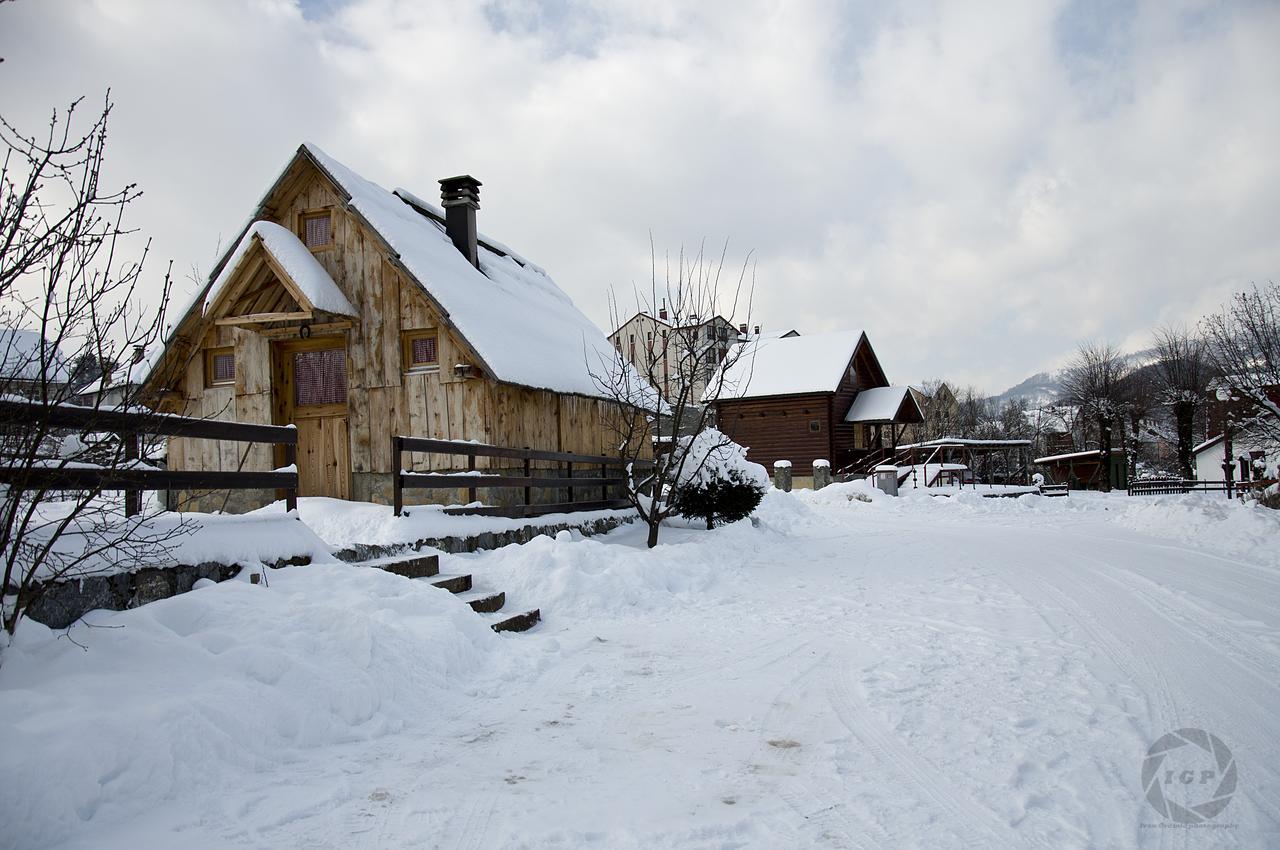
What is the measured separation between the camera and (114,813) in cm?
320

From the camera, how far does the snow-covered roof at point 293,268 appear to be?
11938 millimetres

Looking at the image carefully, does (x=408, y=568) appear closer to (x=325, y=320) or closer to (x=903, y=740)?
(x=903, y=740)

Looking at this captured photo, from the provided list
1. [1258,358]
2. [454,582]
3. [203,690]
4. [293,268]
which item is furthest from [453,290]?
[1258,358]

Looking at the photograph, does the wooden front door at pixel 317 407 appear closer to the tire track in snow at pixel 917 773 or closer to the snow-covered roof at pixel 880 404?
the tire track in snow at pixel 917 773

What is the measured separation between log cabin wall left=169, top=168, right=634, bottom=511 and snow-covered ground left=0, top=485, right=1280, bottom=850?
189 inches

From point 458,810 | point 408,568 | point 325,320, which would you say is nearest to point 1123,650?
point 458,810

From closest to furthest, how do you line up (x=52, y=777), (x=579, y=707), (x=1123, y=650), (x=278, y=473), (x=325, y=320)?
1. (x=52, y=777)
2. (x=579, y=707)
3. (x=1123, y=650)
4. (x=278, y=473)
5. (x=325, y=320)

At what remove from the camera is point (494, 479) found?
32.8 feet

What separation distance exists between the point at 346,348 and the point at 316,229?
7.24ft

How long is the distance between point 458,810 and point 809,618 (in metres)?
4.63

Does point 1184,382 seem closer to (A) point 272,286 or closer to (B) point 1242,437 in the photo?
(B) point 1242,437

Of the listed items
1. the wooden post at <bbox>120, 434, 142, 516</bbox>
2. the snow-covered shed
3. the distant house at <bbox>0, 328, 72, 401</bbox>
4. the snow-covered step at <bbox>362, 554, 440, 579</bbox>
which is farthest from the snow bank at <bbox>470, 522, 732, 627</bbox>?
the snow-covered shed

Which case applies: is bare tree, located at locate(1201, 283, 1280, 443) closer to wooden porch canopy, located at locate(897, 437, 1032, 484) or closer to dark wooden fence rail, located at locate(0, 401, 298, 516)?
wooden porch canopy, located at locate(897, 437, 1032, 484)

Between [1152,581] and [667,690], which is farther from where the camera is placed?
[1152,581]
